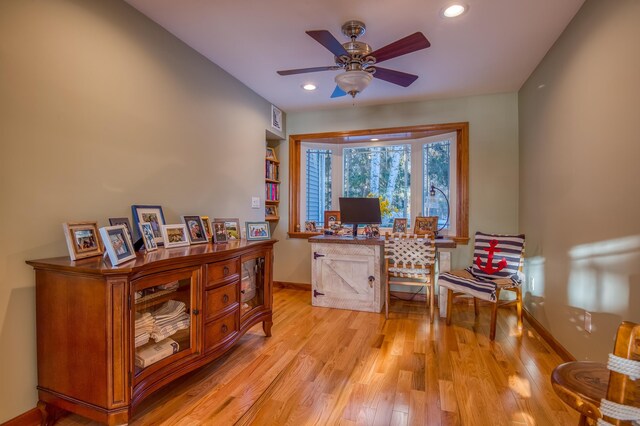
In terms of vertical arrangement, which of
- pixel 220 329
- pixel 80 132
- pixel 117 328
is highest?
pixel 80 132

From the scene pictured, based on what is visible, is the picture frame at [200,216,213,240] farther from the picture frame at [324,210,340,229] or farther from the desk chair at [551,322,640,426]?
the desk chair at [551,322,640,426]

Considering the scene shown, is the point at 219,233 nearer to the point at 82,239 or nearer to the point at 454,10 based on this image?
the point at 82,239

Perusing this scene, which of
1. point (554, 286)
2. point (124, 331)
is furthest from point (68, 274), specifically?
point (554, 286)

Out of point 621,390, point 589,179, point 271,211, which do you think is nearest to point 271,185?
point 271,211

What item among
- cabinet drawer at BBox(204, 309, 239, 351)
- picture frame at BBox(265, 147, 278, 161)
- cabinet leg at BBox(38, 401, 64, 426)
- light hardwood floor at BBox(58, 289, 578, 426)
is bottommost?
light hardwood floor at BBox(58, 289, 578, 426)

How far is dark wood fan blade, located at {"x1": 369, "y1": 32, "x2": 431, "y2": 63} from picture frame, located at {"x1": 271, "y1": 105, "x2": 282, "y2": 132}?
2183 millimetres

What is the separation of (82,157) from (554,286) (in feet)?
11.8

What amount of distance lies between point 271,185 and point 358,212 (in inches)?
52.6

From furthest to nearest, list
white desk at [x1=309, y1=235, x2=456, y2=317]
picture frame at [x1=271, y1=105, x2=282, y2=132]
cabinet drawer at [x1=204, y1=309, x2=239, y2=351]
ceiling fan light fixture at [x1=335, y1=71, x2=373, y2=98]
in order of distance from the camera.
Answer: picture frame at [x1=271, y1=105, x2=282, y2=132]
white desk at [x1=309, y1=235, x2=456, y2=317]
ceiling fan light fixture at [x1=335, y1=71, x2=373, y2=98]
cabinet drawer at [x1=204, y1=309, x2=239, y2=351]

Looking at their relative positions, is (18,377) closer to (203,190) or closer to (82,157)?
(82,157)

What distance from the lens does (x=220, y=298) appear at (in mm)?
2223

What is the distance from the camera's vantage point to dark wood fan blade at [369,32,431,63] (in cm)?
200

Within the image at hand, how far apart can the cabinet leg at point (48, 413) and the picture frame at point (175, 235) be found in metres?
1.04

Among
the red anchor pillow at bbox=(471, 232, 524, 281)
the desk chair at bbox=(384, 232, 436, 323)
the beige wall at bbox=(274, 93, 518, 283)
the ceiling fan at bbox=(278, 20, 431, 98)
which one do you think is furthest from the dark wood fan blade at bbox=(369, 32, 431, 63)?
the red anchor pillow at bbox=(471, 232, 524, 281)
